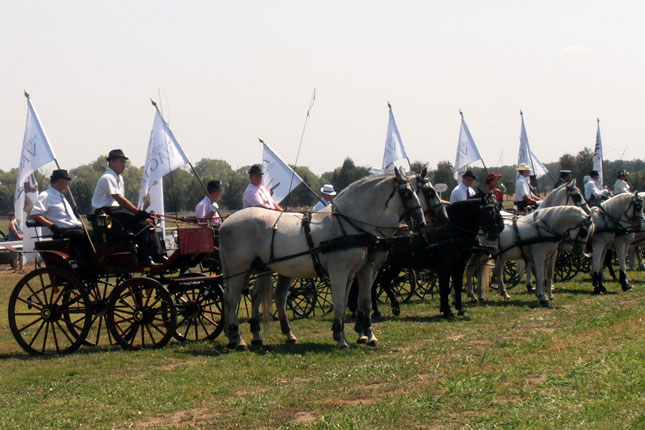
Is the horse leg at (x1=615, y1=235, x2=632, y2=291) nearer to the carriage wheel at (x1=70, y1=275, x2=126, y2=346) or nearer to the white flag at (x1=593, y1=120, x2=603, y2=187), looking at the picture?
the white flag at (x1=593, y1=120, x2=603, y2=187)

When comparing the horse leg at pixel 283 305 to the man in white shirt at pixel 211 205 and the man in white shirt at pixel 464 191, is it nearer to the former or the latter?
the man in white shirt at pixel 211 205

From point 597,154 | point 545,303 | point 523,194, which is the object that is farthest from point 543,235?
point 597,154

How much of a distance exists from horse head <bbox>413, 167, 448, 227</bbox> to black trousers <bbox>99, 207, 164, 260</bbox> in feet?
12.7

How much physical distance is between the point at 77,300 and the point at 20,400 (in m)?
3.04

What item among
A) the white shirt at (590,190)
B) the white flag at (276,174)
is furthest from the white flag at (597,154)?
the white flag at (276,174)

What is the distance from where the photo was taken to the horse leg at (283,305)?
38.2 feet

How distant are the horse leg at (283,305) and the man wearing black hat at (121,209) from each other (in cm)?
194

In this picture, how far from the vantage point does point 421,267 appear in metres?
14.8

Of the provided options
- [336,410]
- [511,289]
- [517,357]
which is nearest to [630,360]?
[517,357]

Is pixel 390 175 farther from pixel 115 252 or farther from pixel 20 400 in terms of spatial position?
pixel 20 400

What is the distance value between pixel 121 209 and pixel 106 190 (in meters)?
0.35

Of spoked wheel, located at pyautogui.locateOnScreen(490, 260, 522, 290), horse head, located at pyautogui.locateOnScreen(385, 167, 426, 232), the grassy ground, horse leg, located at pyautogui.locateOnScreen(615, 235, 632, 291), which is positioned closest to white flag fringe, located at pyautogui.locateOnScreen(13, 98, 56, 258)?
the grassy ground

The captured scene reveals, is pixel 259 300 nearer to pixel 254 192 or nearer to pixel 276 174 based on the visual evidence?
pixel 254 192

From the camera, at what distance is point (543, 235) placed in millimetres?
16141
